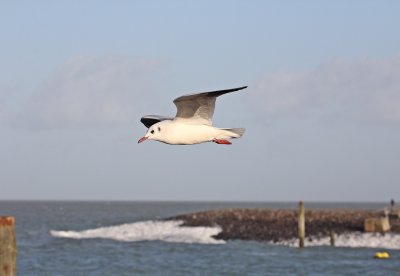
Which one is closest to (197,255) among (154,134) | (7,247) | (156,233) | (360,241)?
(360,241)

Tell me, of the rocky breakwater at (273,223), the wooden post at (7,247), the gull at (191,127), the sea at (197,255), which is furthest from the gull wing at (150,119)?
the rocky breakwater at (273,223)

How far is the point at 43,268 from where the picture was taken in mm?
42344

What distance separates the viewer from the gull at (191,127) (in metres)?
11.3

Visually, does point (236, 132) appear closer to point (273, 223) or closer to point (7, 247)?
point (7, 247)

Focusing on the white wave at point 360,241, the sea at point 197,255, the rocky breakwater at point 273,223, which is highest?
the rocky breakwater at point 273,223

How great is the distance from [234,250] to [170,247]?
4.73m

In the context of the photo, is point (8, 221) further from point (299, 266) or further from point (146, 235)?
point (146, 235)

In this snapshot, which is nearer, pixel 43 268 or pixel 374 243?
pixel 43 268

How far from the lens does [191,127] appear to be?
11445mm

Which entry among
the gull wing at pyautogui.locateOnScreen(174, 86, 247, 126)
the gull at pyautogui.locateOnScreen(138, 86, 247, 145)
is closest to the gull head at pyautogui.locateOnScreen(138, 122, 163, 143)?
the gull at pyautogui.locateOnScreen(138, 86, 247, 145)

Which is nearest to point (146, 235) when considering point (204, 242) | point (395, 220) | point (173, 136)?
point (204, 242)

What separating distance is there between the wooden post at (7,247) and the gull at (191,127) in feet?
14.4

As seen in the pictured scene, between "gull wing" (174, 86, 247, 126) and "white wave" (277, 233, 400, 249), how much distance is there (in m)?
39.0

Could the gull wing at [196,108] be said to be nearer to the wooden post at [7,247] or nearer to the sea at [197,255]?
the wooden post at [7,247]
